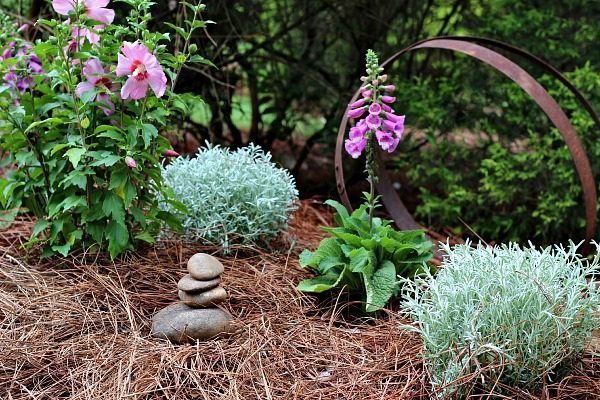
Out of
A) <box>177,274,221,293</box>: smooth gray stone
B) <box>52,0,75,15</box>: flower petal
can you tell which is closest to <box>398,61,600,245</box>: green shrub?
<box>177,274,221,293</box>: smooth gray stone

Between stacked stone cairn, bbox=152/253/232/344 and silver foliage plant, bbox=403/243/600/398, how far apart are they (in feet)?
2.29

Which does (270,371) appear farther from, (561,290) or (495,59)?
(495,59)

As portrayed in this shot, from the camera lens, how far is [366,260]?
2.53 m

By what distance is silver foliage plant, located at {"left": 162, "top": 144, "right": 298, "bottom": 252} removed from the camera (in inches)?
116

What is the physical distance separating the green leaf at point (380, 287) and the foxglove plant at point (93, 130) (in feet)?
2.70

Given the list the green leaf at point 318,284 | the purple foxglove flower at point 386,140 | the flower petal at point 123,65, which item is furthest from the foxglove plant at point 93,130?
the purple foxglove flower at point 386,140

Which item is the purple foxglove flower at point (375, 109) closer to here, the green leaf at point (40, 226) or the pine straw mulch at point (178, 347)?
the pine straw mulch at point (178, 347)

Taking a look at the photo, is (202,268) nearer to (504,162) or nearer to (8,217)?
(8,217)

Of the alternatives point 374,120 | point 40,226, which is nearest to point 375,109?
point 374,120

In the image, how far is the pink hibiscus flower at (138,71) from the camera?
7.61 feet

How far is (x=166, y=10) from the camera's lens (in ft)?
13.6

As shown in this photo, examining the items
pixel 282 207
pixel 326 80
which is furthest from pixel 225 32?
pixel 282 207

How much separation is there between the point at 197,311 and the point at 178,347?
15 centimetres

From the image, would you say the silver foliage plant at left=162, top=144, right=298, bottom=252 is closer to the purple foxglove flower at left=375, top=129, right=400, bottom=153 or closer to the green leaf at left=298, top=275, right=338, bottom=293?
the green leaf at left=298, top=275, right=338, bottom=293
